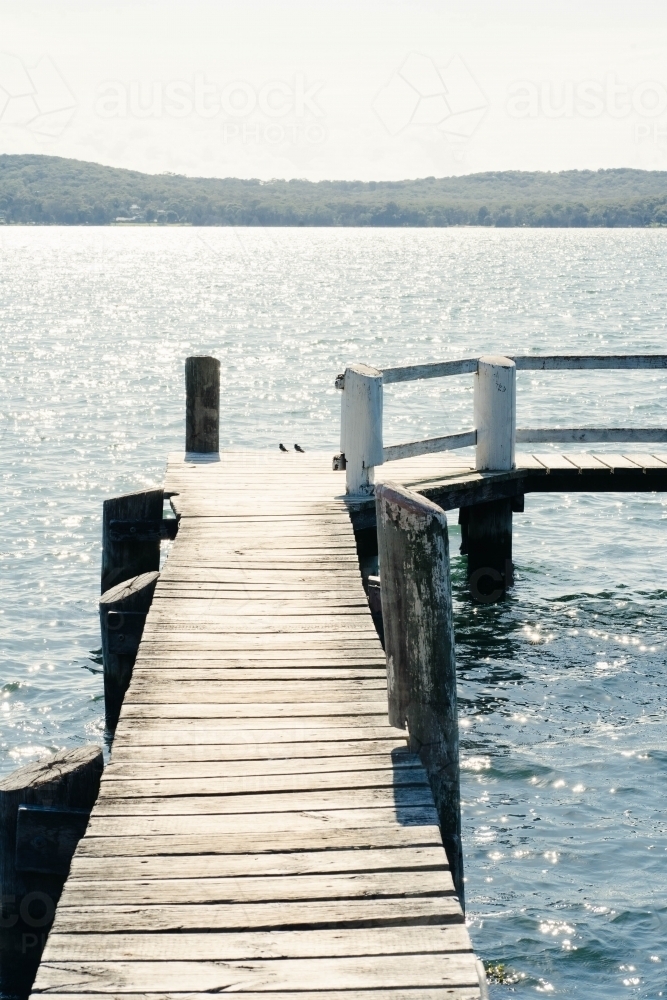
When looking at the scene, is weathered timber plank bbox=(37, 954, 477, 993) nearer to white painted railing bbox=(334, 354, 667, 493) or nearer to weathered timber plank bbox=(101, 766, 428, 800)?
weathered timber plank bbox=(101, 766, 428, 800)

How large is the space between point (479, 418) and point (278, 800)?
6268mm

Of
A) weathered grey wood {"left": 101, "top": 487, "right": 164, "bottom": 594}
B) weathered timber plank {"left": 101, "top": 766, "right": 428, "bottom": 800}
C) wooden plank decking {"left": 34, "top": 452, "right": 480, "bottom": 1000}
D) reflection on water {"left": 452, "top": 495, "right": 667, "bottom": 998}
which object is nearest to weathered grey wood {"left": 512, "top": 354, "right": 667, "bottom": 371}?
reflection on water {"left": 452, "top": 495, "right": 667, "bottom": 998}

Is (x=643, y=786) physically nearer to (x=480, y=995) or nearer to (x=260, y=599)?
(x=260, y=599)

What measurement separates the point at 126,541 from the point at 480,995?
7.27 meters

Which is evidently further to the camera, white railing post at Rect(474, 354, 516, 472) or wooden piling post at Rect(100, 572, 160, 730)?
white railing post at Rect(474, 354, 516, 472)

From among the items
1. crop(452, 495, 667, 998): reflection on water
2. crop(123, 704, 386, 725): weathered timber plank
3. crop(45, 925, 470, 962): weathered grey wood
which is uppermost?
crop(123, 704, 386, 725): weathered timber plank

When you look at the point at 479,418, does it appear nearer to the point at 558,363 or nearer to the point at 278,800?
the point at 558,363

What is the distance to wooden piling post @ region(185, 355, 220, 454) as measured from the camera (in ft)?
38.1

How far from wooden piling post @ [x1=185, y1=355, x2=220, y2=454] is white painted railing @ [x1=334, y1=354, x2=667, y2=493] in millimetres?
1555

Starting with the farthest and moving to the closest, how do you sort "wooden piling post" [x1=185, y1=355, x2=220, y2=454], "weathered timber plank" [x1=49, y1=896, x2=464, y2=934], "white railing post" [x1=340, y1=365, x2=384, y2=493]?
"wooden piling post" [x1=185, y1=355, x2=220, y2=454] < "white railing post" [x1=340, y1=365, x2=384, y2=493] < "weathered timber plank" [x1=49, y1=896, x2=464, y2=934]

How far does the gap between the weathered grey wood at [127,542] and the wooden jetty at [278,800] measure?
6.54 feet

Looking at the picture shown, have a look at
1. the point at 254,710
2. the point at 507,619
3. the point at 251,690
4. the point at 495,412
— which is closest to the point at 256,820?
the point at 254,710

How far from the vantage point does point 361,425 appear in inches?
376

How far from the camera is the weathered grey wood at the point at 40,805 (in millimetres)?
5258
